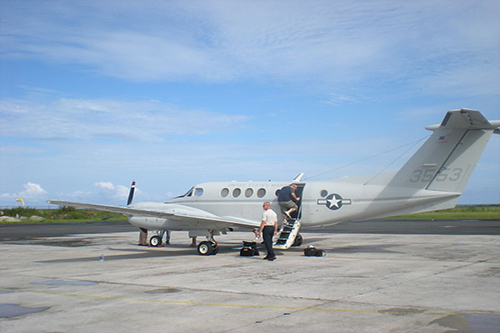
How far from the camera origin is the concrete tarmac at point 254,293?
7375mm

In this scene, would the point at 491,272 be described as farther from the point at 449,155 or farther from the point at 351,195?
the point at 351,195

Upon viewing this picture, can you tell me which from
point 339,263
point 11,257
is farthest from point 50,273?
point 339,263

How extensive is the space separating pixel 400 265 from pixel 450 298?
515 cm

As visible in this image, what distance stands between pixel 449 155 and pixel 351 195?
149 inches

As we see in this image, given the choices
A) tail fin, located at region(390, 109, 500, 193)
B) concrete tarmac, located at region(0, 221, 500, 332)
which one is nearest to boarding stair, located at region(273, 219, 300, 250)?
concrete tarmac, located at region(0, 221, 500, 332)

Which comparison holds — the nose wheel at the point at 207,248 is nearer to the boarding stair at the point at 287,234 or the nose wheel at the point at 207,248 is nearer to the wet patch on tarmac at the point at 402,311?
the boarding stair at the point at 287,234

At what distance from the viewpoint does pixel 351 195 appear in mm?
18000

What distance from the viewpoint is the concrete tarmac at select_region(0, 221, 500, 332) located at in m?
7.38

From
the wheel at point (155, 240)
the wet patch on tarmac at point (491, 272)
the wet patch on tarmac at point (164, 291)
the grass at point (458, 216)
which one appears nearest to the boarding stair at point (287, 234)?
the wheel at point (155, 240)

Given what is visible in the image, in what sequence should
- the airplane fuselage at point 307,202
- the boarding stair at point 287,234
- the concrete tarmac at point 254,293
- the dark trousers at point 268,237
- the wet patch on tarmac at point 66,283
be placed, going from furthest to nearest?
the boarding stair at point 287,234 < the airplane fuselage at point 307,202 < the dark trousers at point 268,237 < the wet patch on tarmac at point 66,283 < the concrete tarmac at point 254,293

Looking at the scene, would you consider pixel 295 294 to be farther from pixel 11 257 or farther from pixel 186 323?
pixel 11 257

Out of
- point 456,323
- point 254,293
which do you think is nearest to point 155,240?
point 254,293

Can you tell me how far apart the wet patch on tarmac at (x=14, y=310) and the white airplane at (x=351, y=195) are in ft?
22.4

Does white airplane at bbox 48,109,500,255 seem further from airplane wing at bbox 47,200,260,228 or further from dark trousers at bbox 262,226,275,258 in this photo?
dark trousers at bbox 262,226,275,258
